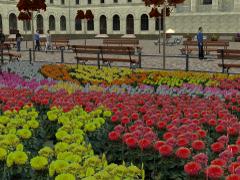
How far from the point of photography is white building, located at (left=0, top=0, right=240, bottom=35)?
169ft

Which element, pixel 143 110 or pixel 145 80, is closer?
pixel 143 110

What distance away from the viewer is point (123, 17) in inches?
2408

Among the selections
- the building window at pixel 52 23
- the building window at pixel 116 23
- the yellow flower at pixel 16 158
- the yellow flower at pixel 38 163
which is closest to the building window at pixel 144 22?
the building window at pixel 116 23

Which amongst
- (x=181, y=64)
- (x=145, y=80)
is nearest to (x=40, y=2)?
(x=181, y=64)

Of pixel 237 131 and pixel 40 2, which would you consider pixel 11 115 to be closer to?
pixel 237 131

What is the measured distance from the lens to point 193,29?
172 feet

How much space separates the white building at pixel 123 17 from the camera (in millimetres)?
51500

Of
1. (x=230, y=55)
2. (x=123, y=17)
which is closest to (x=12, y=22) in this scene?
(x=123, y=17)

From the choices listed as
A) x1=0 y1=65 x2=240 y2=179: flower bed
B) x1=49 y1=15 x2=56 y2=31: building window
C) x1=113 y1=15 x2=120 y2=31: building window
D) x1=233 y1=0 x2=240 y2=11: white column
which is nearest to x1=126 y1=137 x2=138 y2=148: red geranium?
x1=0 y1=65 x2=240 y2=179: flower bed

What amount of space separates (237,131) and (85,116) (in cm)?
211

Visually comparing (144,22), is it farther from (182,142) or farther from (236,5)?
(182,142)

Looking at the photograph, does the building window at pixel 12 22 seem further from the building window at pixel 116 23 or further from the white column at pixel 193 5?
the white column at pixel 193 5

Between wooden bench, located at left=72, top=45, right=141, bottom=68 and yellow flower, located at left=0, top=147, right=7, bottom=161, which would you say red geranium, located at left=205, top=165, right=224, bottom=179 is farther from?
wooden bench, located at left=72, top=45, right=141, bottom=68

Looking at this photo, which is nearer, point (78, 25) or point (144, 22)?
point (144, 22)
